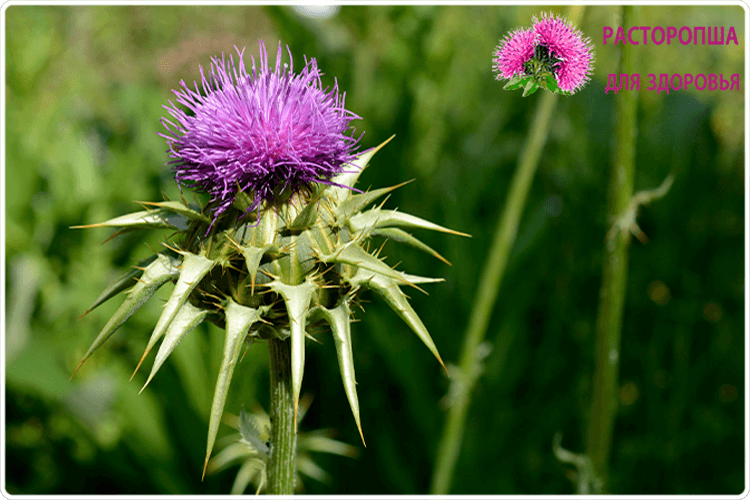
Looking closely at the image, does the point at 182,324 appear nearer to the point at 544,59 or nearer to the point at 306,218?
the point at 306,218

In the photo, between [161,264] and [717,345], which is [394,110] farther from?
[161,264]

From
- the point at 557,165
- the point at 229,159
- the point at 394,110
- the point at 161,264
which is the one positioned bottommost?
the point at 161,264

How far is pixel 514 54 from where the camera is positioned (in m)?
0.85

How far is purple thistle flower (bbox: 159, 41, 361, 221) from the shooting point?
106 cm

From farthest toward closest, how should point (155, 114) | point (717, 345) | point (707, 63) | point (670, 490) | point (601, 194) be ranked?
point (155, 114) < point (601, 194) < point (717, 345) < point (670, 490) < point (707, 63)

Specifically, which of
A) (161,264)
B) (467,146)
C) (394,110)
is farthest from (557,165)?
(161,264)

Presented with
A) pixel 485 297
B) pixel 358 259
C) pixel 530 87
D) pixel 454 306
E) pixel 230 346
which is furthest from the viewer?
pixel 454 306

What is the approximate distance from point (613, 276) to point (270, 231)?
3.47 ft

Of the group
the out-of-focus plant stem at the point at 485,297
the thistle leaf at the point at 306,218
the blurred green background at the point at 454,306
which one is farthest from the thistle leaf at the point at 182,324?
the blurred green background at the point at 454,306

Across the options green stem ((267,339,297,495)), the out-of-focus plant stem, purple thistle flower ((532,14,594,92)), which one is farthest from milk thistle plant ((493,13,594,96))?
the out-of-focus plant stem

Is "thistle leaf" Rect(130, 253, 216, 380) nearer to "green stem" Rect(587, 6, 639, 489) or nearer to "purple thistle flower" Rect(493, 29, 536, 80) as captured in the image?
"purple thistle flower" Rect(493, 29, 536, 80)

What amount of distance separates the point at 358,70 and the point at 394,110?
421mm

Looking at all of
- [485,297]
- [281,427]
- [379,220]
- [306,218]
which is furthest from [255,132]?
[485,297]

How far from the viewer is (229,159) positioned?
41.7 inches
